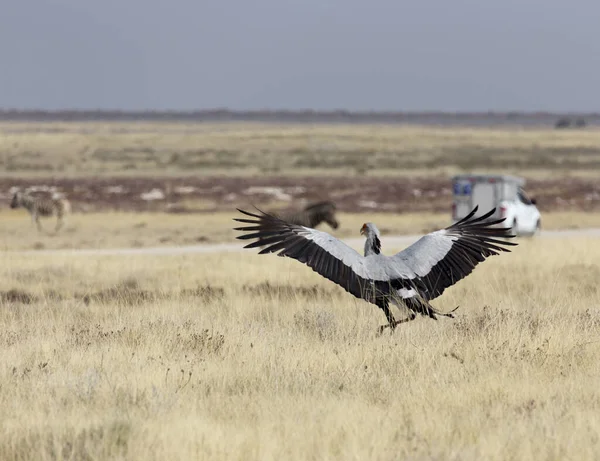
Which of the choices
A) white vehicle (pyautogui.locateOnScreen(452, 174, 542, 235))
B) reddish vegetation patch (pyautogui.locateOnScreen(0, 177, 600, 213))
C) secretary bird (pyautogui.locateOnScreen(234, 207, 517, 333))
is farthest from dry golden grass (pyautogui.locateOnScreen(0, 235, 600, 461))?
reddish vegetation patch (pyautogui.locateOnScreen(0, 177, 600, 213))

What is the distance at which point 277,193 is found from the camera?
5106cm

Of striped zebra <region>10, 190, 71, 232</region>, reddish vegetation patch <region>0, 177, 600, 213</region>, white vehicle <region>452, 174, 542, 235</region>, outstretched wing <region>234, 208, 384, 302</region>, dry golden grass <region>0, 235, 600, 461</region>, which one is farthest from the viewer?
reddish vegetation patch <region>0, 177, 600, 213</region>

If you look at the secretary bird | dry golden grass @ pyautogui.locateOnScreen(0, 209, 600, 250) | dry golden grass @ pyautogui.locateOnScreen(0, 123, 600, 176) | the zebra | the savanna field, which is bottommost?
dry golden grass @ pyautogui.locateOnScreen(0, 123, 600, 176)

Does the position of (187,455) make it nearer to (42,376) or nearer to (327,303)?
(42,376)

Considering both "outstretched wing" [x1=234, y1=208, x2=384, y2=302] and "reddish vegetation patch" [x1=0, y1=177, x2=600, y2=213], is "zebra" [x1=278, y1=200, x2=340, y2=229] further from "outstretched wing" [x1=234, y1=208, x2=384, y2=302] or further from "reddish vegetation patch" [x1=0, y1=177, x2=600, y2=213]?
"reddish vegetation patch" [x1=0, y1=177, x2=600, y2=213]

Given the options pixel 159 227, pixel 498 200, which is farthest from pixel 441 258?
pixel 159 227

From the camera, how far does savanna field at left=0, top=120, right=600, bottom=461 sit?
5.61 meters

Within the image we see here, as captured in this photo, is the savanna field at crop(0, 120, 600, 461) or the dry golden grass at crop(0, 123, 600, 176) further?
the dry golden grass at crop(0, 123, 600, 176)

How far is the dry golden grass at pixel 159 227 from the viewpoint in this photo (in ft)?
91.8

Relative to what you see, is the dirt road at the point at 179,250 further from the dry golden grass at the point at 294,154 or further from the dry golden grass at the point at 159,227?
the dry golden grass at the point at 294,154

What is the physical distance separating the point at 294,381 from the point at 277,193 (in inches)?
1729

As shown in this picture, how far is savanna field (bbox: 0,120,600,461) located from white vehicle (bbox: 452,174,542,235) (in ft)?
34.1

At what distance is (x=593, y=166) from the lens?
8019cm

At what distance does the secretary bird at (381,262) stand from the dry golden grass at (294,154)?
210ft
